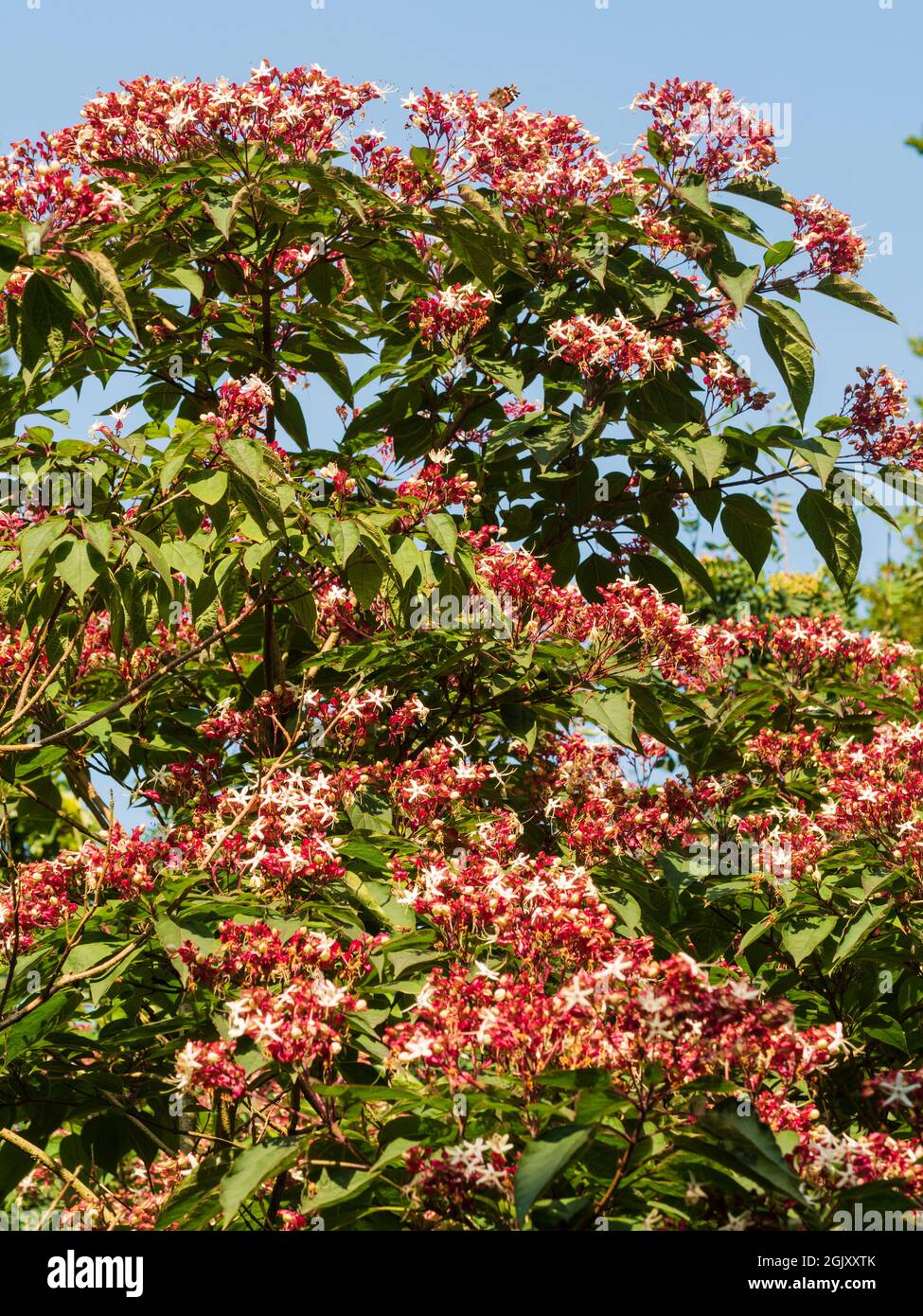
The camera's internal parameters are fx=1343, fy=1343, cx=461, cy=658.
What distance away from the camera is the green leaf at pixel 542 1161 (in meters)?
2.03

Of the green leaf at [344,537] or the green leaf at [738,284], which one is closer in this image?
the green leaf at [344,537]

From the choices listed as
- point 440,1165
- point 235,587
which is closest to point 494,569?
point 235,587

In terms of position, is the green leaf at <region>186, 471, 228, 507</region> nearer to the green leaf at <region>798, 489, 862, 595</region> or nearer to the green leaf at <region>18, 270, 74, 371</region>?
the green leaf at <region>18, 270, 74, 371</region>

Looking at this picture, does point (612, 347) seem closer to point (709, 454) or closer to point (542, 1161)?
point (709, 454)

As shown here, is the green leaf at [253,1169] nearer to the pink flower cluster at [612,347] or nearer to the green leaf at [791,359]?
the pink flower cluster at [612,347]

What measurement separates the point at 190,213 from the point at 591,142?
1418mm

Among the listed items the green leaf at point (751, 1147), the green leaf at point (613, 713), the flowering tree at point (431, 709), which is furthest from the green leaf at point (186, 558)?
the green leaf at point (751, 1147)

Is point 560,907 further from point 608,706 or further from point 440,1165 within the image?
point 608,706

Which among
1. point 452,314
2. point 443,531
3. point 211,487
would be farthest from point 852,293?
point 211,487

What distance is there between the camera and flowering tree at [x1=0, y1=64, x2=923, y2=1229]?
8.35 feet

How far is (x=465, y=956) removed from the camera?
3.03 meters

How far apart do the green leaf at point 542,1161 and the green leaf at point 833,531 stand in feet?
8.74
